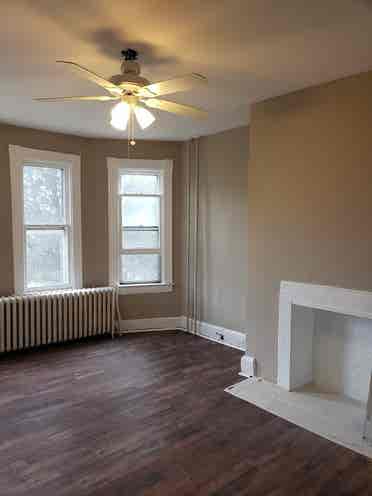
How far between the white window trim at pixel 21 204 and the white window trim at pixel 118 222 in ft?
1.37

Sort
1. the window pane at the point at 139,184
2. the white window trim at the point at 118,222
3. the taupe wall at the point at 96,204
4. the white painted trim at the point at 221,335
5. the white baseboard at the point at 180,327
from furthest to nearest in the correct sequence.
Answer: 1. the window pane at the point at 139,184
2. the white window trim at the point at 118,222
3. the white baseboard at the point at 180,327
4. the white painted trim at the point at 221,335
5. the taupe wall at the point at 96,204

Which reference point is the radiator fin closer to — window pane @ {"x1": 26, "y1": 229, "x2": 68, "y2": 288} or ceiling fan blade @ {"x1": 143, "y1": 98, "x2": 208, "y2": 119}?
window pane @ {"x1": 26, "y1": 229, "x2": 68, "y2": 288}

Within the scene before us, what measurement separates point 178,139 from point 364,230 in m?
2.99

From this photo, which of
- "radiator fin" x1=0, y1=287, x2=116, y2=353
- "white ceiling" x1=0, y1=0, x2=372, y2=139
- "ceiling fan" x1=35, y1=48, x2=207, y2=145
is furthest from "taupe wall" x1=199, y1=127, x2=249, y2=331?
"ceiling fan" x1=35, y1=48, x2=207, y2=145

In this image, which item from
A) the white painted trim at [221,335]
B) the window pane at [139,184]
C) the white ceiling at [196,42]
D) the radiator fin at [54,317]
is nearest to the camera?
the white ceiling at [196,42]

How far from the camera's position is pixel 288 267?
10.5 ft

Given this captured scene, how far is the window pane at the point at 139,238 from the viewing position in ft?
16.5

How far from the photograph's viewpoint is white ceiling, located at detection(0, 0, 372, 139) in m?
1.89

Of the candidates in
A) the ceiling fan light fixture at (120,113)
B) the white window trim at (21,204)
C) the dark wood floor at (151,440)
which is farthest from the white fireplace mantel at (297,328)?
the white window trim at (21,204)

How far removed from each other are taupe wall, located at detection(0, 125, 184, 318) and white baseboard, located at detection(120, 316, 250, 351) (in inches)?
3.5

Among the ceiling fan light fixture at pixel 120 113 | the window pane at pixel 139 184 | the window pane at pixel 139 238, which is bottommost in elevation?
the window pane at pixel 139 238

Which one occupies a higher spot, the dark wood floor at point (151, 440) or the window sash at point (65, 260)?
the window sash at point (65, 260)

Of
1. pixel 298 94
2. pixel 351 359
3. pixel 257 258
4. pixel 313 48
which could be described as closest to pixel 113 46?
pixel 313 48

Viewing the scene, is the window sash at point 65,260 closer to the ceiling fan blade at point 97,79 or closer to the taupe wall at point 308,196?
the taupe wall at point 308,196
